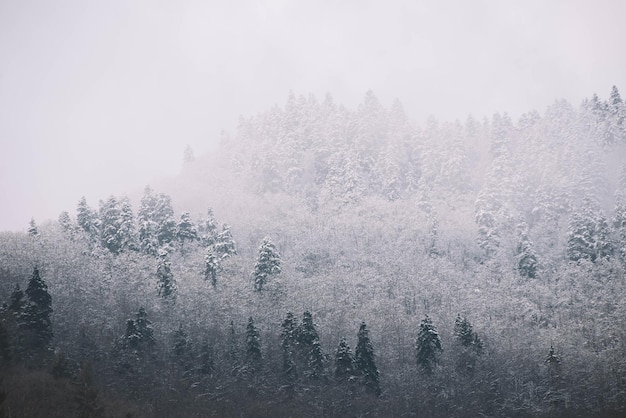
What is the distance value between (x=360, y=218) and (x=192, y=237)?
5259cm

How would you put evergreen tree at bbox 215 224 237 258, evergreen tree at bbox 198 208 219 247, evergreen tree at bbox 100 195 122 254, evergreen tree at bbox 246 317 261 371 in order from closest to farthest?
evergreen tree at bbox 246 317 261 371, evergreen tree at bbox 100 195 122 254, evergreen tree at bbox 215 224 237 258, evergreen tree at bbox 198 208 219 247

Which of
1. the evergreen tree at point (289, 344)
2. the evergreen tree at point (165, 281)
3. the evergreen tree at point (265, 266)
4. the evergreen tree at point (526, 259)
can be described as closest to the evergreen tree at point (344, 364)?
the evergreen tree at point (289, 344)

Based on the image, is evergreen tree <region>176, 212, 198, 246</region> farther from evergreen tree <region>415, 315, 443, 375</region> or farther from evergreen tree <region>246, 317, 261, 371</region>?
evergreen tree <region>415, 315, 443, 375</region>

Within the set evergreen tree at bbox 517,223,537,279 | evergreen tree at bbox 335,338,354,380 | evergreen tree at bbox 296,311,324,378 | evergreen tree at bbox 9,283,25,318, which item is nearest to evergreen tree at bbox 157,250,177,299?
evergreen tree at bbox 296,311,324,378

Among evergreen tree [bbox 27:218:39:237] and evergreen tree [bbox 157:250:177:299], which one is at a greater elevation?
evergreen tree [bbox 27:218:39:237]


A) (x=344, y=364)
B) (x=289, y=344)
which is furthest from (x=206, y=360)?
(x=344, y=364)

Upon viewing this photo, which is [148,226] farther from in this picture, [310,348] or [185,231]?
[310,348]

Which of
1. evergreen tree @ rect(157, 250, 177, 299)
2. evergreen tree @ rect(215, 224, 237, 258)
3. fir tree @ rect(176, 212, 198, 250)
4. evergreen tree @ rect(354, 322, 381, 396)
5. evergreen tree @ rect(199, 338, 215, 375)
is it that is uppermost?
fir tree @ rect(176, 212, 198, 250)

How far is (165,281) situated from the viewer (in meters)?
117

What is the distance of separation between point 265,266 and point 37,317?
165 ft

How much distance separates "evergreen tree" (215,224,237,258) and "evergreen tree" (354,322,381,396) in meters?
46.3

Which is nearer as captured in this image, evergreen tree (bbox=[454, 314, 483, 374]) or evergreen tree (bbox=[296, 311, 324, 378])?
evergreen tree (bbox=[296, 311, 324, 378])

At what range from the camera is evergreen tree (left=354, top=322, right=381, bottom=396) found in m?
98.8

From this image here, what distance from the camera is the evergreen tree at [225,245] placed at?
134875mm
